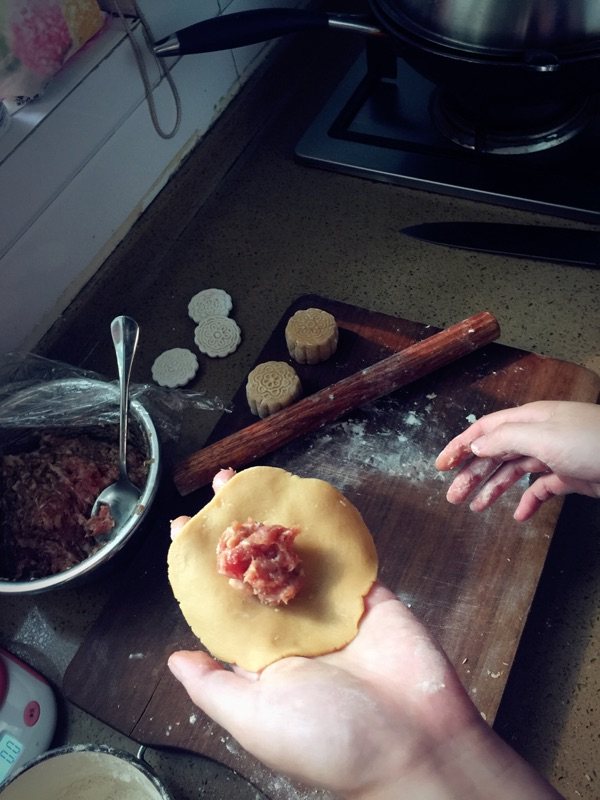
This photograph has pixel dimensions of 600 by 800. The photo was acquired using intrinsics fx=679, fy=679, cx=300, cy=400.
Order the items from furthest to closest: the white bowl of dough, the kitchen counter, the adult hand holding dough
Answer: the kitchen counter < the white bowl of dough < the adult hand holding dough

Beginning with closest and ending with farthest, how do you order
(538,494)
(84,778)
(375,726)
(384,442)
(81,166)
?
(375,726), (84,778), (538,494), (384,442), (81,166)

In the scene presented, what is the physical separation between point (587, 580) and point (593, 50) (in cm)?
66

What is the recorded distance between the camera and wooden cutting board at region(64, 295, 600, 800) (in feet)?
2.36

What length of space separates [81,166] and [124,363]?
0.35m

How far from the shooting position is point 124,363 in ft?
2.68

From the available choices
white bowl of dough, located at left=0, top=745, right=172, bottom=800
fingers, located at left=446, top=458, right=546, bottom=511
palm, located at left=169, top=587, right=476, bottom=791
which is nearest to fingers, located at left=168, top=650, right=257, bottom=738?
palm, located at left=169, top=587, right=476, bottom=791

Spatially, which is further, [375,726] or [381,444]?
[381,444]

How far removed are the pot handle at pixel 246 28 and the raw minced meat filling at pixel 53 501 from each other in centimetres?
59

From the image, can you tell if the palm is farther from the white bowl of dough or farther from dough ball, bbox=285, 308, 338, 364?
dough ball, bbox=285, 308, 338, 364

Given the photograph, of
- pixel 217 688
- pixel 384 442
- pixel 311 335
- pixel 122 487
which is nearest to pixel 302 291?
pixel 311 335

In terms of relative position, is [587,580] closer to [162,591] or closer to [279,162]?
[162,591]

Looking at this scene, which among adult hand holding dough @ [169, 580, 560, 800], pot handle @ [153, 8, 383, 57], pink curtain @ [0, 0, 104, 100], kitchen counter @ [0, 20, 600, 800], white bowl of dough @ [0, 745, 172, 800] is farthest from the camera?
pot handle @ [153, 8, 383, 57]

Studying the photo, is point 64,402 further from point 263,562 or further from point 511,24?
point 511,24

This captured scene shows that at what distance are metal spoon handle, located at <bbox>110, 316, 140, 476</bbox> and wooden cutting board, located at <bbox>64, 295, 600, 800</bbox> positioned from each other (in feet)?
0.29
